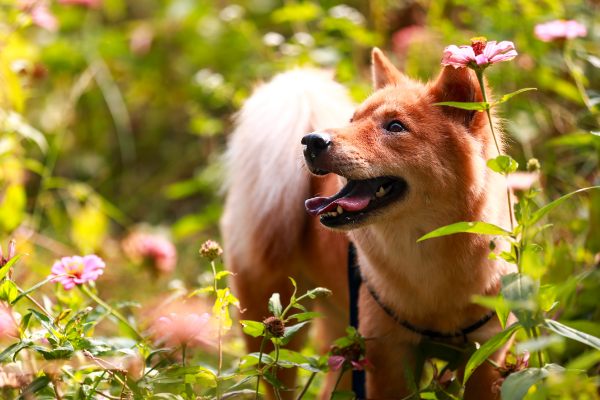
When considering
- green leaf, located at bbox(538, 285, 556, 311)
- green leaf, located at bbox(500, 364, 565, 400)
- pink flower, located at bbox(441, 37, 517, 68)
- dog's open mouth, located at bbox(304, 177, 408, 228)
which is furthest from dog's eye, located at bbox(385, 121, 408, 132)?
green leaf, located at bbox(500, 364, 565, 400)

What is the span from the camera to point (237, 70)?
13.8 ft

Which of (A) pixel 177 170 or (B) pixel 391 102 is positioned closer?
(B) pixel 391 102

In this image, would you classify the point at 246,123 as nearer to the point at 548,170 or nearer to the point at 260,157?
the point at 260,157

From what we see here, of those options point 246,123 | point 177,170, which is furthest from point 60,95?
point 246,123

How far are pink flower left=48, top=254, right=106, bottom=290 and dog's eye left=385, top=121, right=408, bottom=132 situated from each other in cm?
94

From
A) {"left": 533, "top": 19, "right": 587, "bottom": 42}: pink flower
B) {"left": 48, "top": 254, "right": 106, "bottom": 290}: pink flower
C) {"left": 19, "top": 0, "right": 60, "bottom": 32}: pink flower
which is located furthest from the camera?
{"left": 19, "top": 0, "right": 60, "bottom": 32}: pink flower

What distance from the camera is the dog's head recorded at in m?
1.49

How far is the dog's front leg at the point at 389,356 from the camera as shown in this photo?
169cm

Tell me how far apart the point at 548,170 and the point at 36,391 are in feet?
8.17

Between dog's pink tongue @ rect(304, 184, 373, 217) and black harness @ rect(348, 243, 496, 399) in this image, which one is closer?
dog's pink tongue @ rect(304, 184, 373, 217)

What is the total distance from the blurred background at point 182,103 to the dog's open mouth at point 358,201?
0.59 meters

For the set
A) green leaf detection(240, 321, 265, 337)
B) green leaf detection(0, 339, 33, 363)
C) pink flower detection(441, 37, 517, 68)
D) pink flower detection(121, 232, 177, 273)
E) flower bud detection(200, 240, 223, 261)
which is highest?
pink flower detection(441, 37, 517, 68)

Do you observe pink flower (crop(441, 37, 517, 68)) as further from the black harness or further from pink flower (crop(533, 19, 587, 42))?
pink flower (crop(533, 19, 587, 42))

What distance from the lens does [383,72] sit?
1880 millimetres
